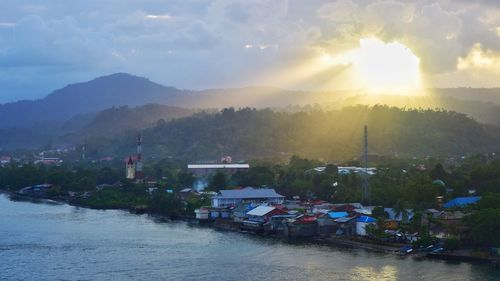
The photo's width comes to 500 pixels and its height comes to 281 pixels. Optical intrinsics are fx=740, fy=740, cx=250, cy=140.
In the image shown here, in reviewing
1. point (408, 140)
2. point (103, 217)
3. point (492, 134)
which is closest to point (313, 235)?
point (103, 217)

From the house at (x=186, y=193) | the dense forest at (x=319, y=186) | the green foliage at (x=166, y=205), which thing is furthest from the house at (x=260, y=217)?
the house at (x=186, y=193)

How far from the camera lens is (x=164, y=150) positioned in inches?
2066

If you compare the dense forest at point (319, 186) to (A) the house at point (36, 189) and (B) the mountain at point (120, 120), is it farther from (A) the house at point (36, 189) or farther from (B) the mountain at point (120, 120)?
(B) the mountain at point (120, 120)

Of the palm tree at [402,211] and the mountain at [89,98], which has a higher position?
the mountain at [89,98]

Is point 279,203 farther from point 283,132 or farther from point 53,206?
point 283,132

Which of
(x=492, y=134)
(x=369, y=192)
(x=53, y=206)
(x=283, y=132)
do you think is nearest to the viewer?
(x=369, y=192)

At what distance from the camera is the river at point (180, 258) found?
13.1 meters

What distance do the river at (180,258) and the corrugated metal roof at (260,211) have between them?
108cm

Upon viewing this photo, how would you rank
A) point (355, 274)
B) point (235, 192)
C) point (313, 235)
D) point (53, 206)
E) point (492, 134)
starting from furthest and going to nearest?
point (492, 134) → point (53, 206) → point (235, 192) → point (313, 235) → point (355, 274)

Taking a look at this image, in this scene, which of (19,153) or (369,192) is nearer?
(369,192)

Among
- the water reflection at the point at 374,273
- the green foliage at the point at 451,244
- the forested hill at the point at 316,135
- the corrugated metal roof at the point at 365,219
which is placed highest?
the forested hill at the point at 316,135

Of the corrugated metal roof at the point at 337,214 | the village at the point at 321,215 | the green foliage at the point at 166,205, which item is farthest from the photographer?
the green foliage at the point at 166,205

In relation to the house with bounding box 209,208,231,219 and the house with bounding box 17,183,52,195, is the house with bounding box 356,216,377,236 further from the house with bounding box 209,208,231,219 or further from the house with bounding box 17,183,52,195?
the house with bounding box 17,183,52,195

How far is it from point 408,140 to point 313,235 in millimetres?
26568
